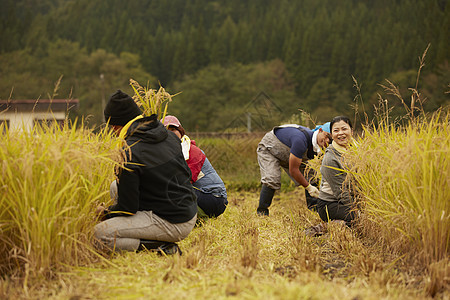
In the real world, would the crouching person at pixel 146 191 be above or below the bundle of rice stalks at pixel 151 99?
below

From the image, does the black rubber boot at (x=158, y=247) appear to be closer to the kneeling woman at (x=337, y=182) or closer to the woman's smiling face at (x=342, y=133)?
the kneeling woman at (x=337, y=182)

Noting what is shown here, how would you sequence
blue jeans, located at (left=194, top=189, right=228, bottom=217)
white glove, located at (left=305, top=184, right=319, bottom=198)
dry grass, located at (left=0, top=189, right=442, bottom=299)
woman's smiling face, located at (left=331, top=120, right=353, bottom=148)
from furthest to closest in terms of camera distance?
white glove, located at (left=305, top=184, right=319, bottom=198) → blue jeans, located at (left=194, top=189, right=228, bottom=217) → woman's smiling face, located at (left=331, top=120, right=353, bottom=148) → dry grass, located at (left=0, top=189, right=442, bottom=299)

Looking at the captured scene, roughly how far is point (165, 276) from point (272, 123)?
18253mm

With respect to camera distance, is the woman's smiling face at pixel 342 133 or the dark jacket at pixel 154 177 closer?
the dark jacket at pixel 154 177

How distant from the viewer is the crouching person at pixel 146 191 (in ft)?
10.4

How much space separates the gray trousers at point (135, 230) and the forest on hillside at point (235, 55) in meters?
33.7

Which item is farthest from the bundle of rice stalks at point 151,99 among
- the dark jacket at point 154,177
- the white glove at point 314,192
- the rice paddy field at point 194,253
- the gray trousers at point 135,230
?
the white glove at point 314,192

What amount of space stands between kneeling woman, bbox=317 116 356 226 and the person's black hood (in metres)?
1.60

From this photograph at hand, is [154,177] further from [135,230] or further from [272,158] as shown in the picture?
[272,158]

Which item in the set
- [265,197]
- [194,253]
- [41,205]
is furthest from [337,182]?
[41,205]

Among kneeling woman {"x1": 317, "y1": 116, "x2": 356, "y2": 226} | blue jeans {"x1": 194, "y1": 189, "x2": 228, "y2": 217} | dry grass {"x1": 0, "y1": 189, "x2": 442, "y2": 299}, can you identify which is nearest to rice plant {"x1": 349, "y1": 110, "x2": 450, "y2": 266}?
A: dry grass {"x1": 0, "y1": 189, "x2": 442, "y2": 299}

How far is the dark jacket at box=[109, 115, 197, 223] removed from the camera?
3.16 meters

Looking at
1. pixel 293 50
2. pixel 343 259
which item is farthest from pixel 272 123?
pixel 293 50

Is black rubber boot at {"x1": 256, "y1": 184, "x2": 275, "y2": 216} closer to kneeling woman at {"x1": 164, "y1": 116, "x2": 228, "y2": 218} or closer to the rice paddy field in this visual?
kneeling woman at {"x1": 164, "y1": 116, "x2": 228, "y2": 218}
